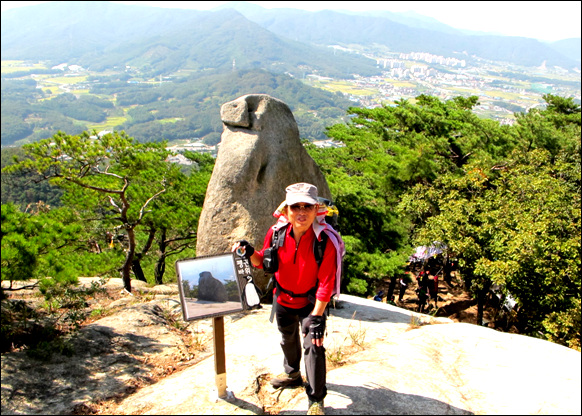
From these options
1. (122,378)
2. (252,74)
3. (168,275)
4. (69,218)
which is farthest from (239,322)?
(252,74)

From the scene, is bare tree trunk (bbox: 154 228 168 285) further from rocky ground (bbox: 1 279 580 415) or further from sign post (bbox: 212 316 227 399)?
sign post (bbox: 212 316 227 399)

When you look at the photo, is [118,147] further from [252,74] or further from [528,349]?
[252,74]

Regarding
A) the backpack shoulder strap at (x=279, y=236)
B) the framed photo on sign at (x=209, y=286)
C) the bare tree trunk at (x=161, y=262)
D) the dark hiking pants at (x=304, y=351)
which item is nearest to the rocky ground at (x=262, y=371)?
the dark hiking pants at (x=304, y=351)

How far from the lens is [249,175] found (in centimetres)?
669

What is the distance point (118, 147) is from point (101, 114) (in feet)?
568

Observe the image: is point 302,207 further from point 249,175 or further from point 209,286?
point 249,175

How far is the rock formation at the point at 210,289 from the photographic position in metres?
3.61

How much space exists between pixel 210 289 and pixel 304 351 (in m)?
0.94

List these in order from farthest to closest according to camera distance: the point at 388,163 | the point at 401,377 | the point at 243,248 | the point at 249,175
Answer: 1. the point at 388,163
2. the point at 249,175
3. the point at 401,377
4. the point at 243,248

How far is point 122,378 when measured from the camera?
4.39 meters

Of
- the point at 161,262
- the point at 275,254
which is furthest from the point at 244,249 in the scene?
the point at 161,262

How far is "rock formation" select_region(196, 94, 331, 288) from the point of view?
6.67 m

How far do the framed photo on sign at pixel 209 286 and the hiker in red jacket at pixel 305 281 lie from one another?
0.80 feet

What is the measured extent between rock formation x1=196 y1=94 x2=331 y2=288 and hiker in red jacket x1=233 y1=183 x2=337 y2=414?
9.44 feet
